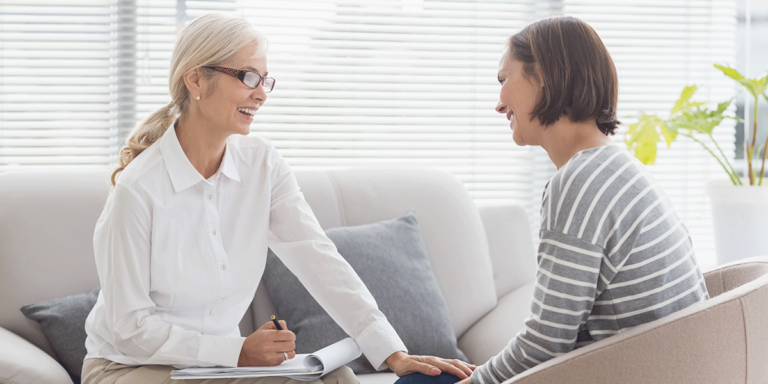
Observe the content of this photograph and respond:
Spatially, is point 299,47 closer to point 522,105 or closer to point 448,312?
point 448,312

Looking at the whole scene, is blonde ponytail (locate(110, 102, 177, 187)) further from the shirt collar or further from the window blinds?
the window blinds

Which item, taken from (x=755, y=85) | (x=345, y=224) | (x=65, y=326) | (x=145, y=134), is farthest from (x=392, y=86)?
(x=65, y=326)

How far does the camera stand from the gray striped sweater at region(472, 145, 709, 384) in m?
0.99

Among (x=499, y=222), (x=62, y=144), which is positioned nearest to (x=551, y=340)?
(x=499, y=222)

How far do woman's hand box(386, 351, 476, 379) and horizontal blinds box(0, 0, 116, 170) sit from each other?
67.6 inches

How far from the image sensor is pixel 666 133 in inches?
104

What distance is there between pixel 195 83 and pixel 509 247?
1266 mm

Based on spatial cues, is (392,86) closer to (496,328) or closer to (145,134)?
(496,328)

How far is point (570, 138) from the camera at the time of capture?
3.85 ft

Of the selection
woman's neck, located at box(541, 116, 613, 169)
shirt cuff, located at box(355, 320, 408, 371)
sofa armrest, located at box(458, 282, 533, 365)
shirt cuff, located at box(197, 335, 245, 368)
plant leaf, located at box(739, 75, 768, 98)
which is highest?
plant leaf, located at box(739, 75, 768, 98)

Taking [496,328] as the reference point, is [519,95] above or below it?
above

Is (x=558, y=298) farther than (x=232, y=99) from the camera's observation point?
No

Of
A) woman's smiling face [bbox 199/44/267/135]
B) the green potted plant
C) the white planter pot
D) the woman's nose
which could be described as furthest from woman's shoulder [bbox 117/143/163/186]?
the white planter pot

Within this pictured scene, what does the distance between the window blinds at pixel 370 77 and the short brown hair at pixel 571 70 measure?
1410mm
